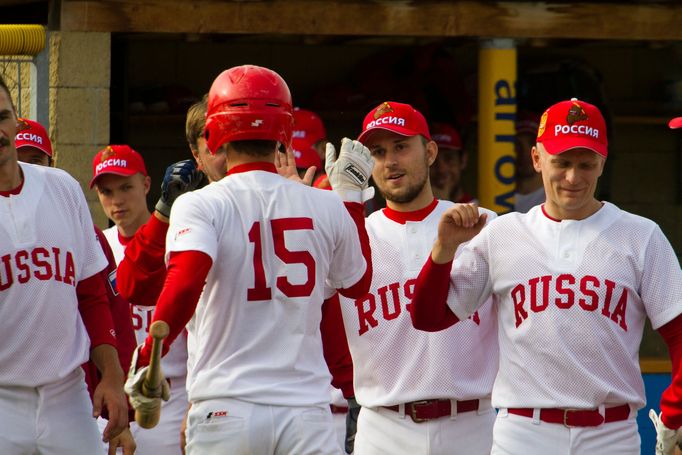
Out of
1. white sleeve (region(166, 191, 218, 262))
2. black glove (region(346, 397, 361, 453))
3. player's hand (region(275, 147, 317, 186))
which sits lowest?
black glove (region(346, 397, 361, 453))

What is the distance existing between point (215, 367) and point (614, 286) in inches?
57.0

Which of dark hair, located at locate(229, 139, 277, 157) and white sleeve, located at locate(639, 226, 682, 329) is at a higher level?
dark hair, located at locate(229, 139, 277, 157)

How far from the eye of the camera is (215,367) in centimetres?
405

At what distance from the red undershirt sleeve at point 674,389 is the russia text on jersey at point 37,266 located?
1.95 meters

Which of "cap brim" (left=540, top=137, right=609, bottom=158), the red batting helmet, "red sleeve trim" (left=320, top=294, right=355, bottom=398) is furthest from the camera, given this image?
"red sleeve trim" (left=320, top=294, right=355, bottom=398)

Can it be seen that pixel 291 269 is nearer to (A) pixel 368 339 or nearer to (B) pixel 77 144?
(A) pixel 368 339

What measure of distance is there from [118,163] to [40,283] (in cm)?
193

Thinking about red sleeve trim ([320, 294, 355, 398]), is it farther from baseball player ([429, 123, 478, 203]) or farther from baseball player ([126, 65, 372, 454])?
baseball player ([429, 123, 478, 203])

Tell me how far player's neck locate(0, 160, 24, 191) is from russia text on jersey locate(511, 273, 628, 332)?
66.9 inches

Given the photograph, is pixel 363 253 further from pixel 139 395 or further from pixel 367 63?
pixel 367 63

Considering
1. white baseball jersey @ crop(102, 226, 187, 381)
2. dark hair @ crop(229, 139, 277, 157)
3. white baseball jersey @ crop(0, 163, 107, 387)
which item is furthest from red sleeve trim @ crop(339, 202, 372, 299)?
white baseball jersey @ crop(102, 226, 187, 381)

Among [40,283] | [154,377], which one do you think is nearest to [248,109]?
[154,377]

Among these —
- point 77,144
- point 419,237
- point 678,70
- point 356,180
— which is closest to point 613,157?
point 678,70

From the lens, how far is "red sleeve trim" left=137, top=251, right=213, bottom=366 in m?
3.83
